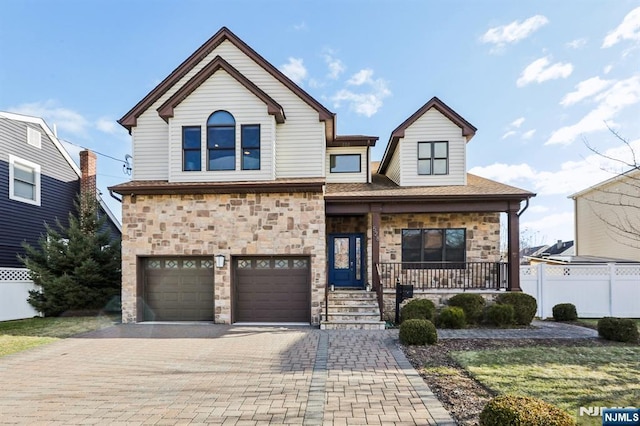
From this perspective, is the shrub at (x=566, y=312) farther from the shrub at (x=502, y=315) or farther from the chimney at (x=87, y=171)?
the chimney at (x=87, y=171)

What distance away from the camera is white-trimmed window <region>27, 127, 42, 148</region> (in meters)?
15.8

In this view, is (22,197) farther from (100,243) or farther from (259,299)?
(259,299)

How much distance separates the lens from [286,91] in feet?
41.7

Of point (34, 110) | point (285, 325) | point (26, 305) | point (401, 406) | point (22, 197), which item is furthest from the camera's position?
point (34, 110)

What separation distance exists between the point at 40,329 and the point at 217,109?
8.54 meters

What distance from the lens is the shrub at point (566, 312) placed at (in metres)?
12.0

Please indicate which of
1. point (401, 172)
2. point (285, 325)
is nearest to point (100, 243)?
point (285, 325)

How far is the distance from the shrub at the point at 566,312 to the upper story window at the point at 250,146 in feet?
36.2

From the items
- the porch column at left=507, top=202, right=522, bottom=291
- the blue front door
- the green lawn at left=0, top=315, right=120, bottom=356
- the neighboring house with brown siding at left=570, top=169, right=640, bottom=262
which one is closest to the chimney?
the green lawn at left=0, top=315, right=120, bottom=356

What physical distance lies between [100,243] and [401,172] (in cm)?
1197

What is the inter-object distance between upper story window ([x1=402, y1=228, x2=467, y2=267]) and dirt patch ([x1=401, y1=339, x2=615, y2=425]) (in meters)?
4.93

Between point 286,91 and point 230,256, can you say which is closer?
point 230,256

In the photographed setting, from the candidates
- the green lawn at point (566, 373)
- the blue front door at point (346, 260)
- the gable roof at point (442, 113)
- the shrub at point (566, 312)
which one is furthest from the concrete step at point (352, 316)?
the gable roof at point (442, 113)

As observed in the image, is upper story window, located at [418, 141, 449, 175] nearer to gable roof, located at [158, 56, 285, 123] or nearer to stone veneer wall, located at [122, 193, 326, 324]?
stone veneer wall, located at [122, 193, 326, 324]
